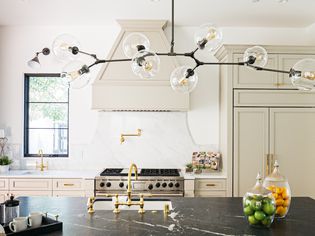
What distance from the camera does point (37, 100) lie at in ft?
15.1

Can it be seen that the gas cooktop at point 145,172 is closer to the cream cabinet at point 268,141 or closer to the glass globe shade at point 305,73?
the cream cabinet at point 268,141

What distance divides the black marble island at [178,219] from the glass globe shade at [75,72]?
3.03 feet

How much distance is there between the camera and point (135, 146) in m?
4.51

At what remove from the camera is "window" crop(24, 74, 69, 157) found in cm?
460

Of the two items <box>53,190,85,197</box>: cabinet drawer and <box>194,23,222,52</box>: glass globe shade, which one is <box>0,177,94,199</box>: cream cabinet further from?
<box>194,23,222,52</box>: glass globe shade

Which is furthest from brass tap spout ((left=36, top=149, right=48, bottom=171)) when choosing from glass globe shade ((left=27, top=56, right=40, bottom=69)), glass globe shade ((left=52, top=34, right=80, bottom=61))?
glass globe shade ((left=52, top=34, right=80, bottom=61))

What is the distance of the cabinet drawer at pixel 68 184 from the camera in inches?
155

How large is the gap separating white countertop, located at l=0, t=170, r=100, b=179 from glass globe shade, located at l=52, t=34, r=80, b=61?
6.65ft

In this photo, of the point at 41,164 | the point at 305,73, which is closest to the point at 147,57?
the point at 305,73

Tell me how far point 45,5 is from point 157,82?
157cm

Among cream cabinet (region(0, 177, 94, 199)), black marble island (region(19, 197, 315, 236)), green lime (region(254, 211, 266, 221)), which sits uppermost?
green lime (region(254, 211, 266, 221))

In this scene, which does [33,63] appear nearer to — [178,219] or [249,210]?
[178,219]

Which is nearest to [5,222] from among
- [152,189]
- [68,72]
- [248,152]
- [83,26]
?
[68,72]

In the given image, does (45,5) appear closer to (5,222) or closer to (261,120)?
(5,222)
